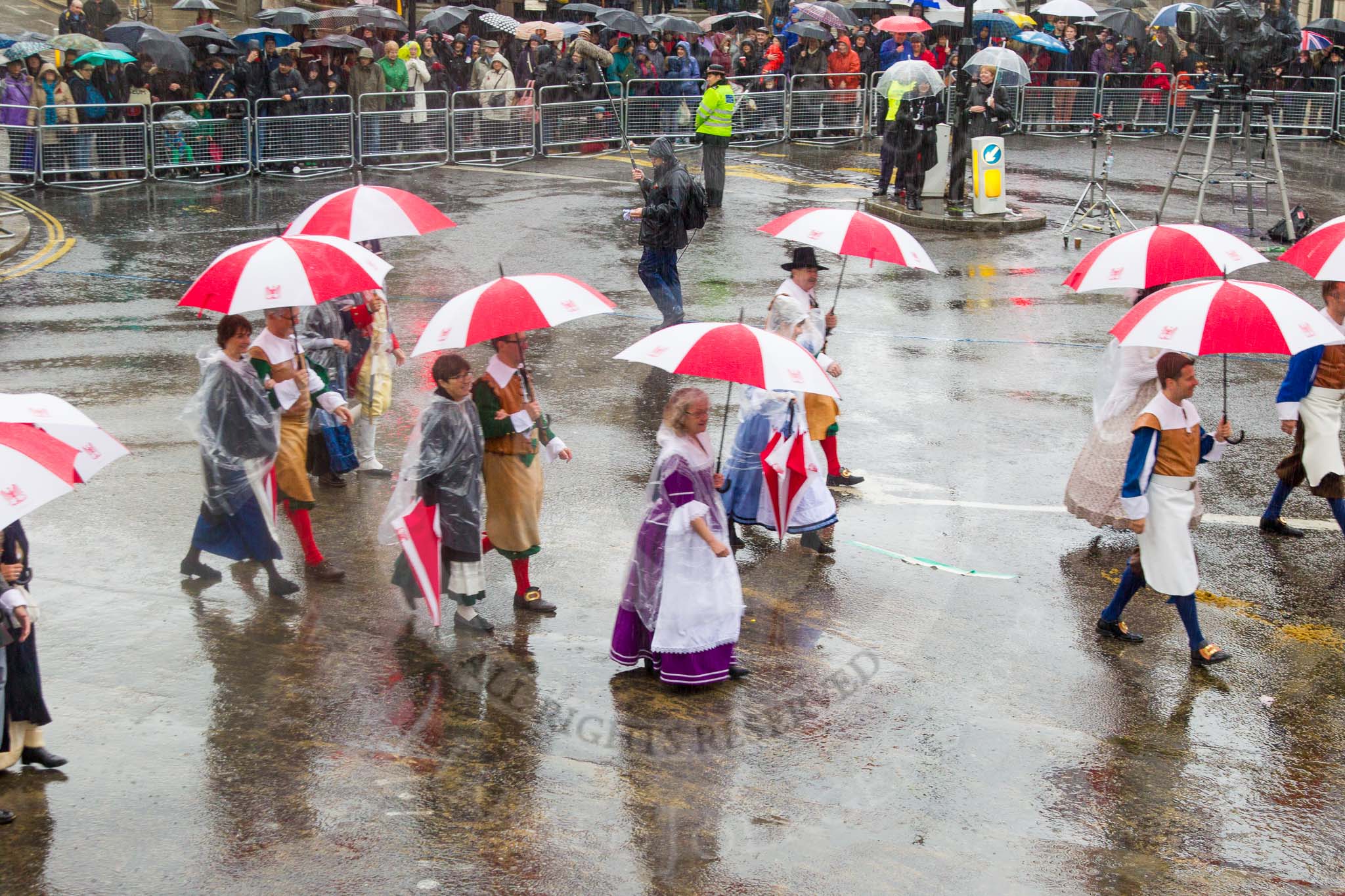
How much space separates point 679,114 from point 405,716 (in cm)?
1890

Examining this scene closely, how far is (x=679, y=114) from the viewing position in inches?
961

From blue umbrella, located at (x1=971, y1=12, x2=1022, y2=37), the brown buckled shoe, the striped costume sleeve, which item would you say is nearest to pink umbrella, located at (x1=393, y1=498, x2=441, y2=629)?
the brown buckled shoe

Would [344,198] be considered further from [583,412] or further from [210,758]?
[210,758]

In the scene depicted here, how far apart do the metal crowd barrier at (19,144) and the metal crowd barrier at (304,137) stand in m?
3.03

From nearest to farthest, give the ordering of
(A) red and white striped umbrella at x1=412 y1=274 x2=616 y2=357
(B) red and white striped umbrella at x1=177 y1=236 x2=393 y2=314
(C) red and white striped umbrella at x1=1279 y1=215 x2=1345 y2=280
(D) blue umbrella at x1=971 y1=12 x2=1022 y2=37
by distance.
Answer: (A) red and white striped umbrella at x1=412 y1=274 x2=616 y2=357 → (B) red and white striped umbrella at x1=177 y1=236 x2=393 y2=314 → (C) red and white striped umbrella at x1=1279 y1=215 x2=1345 y2=280 → (D) blue umbrella at x1=971 y1=12 x2=1022 y2=37

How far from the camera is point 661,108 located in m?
24.5

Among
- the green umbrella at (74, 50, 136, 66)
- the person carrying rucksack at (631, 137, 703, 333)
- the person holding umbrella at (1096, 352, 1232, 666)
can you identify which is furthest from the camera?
the green umbrella at (74, 50, 136, 66)

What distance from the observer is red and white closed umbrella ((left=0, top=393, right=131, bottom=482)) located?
5.57 metres

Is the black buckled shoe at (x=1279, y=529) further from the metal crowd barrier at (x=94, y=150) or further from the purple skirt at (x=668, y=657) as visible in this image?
the metal crowd barrier at (x=94, y=150)

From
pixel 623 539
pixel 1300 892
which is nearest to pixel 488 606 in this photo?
pixel 623 539

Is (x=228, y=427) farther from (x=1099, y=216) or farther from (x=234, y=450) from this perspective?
(x=1099, y=216)

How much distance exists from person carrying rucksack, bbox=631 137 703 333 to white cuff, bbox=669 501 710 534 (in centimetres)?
569

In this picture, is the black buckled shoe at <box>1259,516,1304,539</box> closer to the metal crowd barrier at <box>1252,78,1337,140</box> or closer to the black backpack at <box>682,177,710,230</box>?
the black backpack at <box>682,177,710,230</box>

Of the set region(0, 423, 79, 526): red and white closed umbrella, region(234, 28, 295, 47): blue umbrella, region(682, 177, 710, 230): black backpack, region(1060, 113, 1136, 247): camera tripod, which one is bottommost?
region(0, 423, 79, 526): red and white closed umbrella
